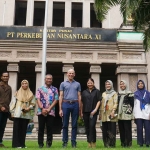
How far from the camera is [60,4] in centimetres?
2219

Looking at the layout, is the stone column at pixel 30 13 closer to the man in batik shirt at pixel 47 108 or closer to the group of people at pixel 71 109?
the group of people at pixel 71 109

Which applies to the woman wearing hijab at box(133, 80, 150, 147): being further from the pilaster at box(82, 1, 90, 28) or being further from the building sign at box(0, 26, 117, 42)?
the pilaster at box(82, 1, 90, 28)

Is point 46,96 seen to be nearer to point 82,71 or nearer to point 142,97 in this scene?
point 142,97

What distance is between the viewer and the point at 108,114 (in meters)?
7.45

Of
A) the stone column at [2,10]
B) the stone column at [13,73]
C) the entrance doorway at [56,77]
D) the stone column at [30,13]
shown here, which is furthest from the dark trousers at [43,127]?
the stone column at [2,10]

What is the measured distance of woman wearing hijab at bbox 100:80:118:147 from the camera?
24.1 feet

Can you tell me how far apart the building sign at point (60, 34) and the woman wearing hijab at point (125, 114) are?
445 inches

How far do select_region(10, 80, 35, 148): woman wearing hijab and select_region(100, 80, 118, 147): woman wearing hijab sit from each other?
1.94 metres

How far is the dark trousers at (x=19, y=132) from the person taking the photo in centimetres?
704

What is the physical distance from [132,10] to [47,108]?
571 centimetres

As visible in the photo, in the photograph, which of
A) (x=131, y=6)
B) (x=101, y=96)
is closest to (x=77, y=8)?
(x=131, y=6)

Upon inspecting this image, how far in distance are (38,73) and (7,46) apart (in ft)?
9.13

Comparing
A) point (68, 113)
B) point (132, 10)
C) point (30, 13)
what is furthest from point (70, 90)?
point (30, 13)

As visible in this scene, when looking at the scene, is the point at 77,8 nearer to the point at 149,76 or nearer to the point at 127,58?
the point at 127,58
